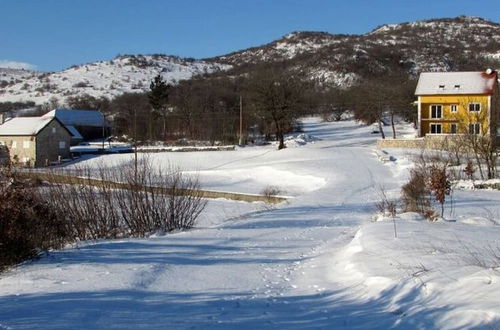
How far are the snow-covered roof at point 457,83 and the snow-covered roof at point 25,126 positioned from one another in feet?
127

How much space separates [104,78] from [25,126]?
112250 millimetres

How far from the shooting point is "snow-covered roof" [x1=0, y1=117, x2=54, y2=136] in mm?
58469

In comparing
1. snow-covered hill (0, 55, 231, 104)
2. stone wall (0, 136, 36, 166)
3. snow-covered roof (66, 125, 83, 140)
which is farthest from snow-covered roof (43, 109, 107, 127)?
snow-covered hill (0, 55, 231, 104)

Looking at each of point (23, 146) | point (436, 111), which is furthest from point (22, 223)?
point (23, 146)

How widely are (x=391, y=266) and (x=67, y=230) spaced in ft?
24.1

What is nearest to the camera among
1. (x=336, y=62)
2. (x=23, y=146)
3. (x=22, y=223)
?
(x=22, y=223)

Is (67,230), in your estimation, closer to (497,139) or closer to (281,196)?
(281,196)

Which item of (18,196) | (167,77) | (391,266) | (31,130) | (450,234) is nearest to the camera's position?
(391,266)

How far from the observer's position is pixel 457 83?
5619cm

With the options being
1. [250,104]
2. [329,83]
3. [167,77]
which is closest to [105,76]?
[167,77]

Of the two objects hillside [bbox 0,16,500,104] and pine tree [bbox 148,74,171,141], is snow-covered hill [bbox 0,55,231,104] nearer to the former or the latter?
hillside [bbox 0,16,500,104]

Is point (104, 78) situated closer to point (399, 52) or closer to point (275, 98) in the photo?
point (399, 52)

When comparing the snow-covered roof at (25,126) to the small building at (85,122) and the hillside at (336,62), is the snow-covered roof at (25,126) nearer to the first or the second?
the small building at (85,122)

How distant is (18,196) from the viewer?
30.4ft
